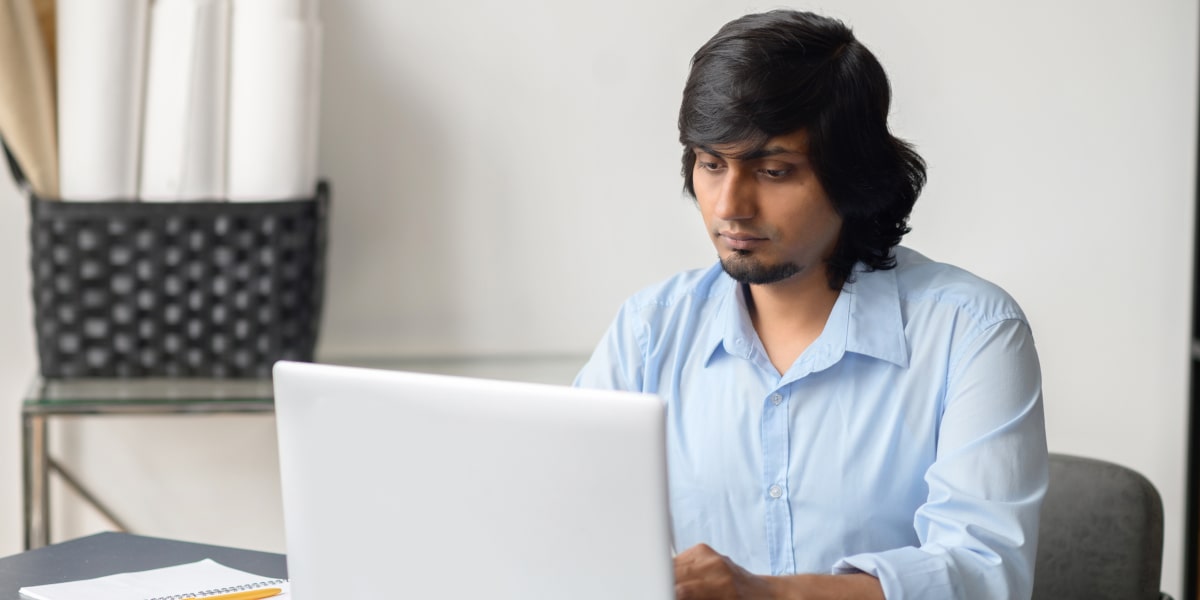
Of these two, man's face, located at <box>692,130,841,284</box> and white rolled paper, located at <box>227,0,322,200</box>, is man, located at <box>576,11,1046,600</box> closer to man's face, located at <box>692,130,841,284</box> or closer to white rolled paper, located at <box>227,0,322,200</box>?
man's face, located at <box>692,130,841,284</box>

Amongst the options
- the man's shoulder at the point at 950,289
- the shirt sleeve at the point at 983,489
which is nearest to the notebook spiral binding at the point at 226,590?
the shirt sleeve at the point at 983,489

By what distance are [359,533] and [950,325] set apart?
25.1 inches

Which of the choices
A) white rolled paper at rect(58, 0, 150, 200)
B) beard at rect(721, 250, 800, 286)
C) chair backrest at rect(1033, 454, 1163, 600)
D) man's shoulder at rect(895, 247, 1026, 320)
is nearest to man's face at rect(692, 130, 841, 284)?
beard at rect(721, 250, 800, 286)

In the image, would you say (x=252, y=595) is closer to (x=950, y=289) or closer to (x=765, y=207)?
(x=765, y=207)

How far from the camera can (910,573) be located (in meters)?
1.04

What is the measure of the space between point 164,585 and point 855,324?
71 centimetres

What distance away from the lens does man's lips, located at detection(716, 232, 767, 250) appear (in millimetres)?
1232

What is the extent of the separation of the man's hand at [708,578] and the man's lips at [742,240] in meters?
0.39

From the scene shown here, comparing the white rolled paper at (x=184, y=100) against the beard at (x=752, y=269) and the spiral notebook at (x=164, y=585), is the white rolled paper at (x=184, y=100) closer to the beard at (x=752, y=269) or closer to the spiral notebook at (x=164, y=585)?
the spiral notebook at (x=164, y=585)

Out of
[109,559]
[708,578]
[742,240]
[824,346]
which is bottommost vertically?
[109,559]

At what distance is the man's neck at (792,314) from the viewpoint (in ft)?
4.32

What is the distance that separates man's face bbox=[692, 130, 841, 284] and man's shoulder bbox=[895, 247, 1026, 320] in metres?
0.11

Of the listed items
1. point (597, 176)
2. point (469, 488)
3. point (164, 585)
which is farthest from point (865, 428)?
point (597, 176)

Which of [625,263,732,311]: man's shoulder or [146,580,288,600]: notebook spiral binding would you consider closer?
[146,580,288,600]: notebook spiral binding
